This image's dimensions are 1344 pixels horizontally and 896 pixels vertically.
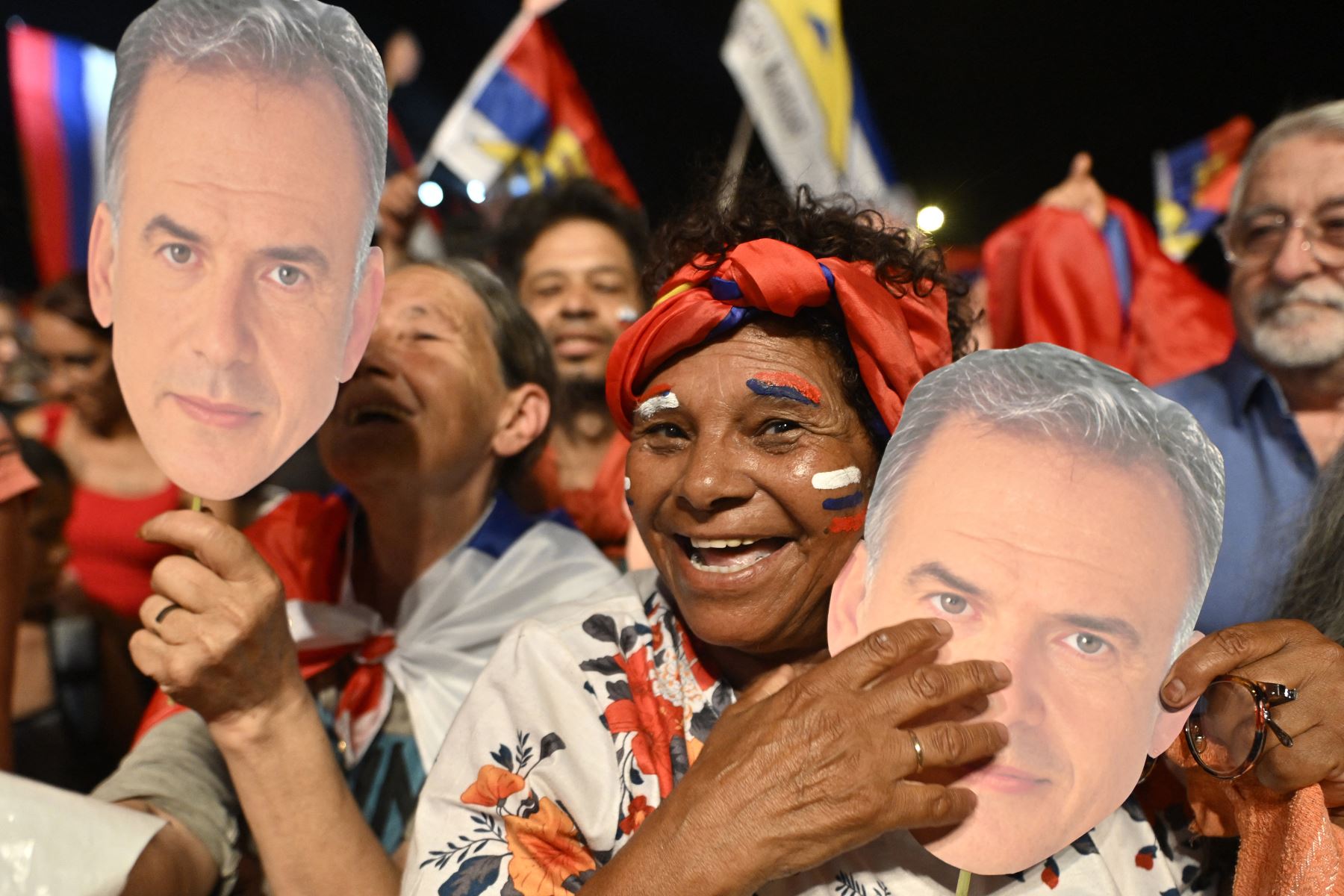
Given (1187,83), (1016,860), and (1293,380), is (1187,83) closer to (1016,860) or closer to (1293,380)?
(1293,380)

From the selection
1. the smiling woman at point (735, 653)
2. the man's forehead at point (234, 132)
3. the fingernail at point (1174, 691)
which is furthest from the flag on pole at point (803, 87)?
the fingernail at point (1174, 691)

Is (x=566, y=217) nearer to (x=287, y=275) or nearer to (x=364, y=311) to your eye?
(x=364, y=311)

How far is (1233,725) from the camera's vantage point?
1.49 m

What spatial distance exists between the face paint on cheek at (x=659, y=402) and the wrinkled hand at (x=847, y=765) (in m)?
0.50

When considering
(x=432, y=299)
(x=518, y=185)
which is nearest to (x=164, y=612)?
(x=432, y=299)

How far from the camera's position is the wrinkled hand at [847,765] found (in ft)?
4.60

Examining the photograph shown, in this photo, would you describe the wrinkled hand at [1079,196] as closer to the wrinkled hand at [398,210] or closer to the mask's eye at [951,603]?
the wrinkled hand at [398,210]

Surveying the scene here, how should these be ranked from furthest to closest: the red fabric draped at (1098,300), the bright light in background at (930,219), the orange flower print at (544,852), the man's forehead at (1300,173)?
the red fabric draped at (1098,300) < the man's forehead at (1300,173) < the bright light in background at (930,219) < the orange flower print at (544,852)

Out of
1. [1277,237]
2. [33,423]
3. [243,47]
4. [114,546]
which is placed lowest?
[114,546]

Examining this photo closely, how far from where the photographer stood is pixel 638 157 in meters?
5.68

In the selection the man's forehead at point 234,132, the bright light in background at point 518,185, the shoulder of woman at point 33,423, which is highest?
the man's forehead at point 234,132

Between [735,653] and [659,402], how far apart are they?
42 centimetres

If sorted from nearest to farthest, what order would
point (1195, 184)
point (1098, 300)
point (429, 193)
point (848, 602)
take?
point (848, 602) → point (429, 193) → point (1098, 300) → point (1195, 184)

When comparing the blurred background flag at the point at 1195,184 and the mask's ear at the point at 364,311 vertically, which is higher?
the mask's ear at the point at 364,311
